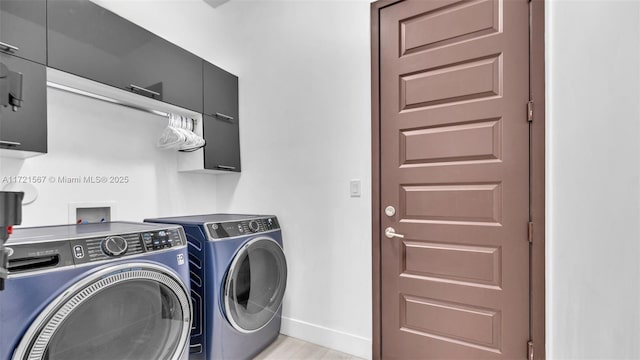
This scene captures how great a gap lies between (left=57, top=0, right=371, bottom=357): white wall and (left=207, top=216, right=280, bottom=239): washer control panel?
16cm

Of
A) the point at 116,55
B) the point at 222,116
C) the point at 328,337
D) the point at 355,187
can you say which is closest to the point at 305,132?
the point at 355,187

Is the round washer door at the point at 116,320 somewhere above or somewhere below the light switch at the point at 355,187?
below

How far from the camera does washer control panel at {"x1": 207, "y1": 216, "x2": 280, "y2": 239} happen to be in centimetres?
165

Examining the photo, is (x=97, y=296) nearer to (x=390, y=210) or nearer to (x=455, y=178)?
(x=390, y=210)

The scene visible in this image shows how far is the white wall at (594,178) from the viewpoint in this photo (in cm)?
23

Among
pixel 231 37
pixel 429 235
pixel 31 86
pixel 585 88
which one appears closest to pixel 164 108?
pixel 31 86

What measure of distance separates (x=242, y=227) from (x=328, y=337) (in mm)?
955

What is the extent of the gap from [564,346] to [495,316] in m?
1.50

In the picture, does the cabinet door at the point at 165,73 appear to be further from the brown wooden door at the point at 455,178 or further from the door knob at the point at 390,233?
the door knob at the point at 390,233

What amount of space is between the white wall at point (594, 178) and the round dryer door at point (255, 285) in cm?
162

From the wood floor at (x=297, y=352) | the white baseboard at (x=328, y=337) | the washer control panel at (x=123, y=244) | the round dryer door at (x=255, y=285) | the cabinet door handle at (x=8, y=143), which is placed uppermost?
the cabinet door handle at (x=8, y=143)

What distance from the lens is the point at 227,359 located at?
162cm

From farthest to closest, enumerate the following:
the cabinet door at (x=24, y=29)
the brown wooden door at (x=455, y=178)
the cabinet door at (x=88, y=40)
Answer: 1. the brown wooden door at (x=455, y=178)
2. the cabinet door at (x=88, y=40)
3. the cabinet door at (x=24, y=29)

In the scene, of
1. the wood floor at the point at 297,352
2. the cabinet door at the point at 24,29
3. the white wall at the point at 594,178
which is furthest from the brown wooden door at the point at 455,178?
the cabinet door at the point at 24,29
